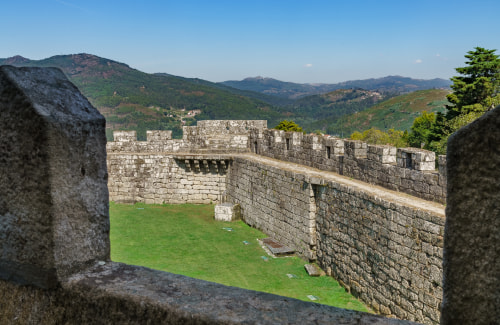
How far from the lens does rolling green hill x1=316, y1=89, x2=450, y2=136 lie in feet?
303

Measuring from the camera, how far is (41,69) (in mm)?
2365

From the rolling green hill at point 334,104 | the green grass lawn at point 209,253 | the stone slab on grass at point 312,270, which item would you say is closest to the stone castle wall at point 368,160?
the stone slab on grass at point 312,270

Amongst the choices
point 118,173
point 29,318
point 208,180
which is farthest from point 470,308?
point 118,173

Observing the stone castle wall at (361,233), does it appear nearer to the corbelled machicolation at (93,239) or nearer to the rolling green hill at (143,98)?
the corbelled machicolation at (93,239)

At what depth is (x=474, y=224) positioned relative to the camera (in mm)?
1343

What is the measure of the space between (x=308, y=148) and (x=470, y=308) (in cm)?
1089

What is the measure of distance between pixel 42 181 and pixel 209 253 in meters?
9.40

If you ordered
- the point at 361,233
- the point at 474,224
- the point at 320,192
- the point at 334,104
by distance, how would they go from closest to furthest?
the point at 474,224
the point at 361,233
the point at 320,192
the point at 334,104

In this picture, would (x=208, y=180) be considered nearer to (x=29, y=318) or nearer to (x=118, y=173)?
(x=118, y=173)

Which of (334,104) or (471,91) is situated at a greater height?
(334,104)

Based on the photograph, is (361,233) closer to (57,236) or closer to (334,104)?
(57,236)

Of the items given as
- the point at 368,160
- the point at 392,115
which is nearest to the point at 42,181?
the point at 368,160

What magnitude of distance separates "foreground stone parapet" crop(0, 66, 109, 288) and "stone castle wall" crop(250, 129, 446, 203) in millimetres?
5665

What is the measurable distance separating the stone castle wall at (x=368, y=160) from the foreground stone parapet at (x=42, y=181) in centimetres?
567
